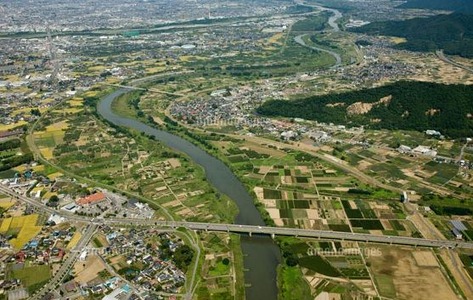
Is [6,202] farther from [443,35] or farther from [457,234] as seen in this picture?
[443,35]

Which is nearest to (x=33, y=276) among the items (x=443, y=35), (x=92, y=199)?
(x=92, y=199)

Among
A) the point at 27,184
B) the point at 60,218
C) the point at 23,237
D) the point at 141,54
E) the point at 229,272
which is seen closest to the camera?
the point at 229,272

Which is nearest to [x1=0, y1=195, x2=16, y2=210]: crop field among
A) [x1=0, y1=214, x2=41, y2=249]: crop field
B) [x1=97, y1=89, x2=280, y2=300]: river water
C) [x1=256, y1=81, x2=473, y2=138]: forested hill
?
[x1=0, y1=214, x2=41, y2=249]: crop field

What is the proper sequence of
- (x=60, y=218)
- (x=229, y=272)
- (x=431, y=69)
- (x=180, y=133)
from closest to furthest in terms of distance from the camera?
(x=229, y=272)
(x=60, y=218)
(x=180, y=133)
(x=431, y=69)

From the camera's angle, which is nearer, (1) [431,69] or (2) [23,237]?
(2) [23,237]

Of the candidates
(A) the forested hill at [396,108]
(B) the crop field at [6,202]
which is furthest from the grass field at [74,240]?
(A) the forested hill at [396,108]

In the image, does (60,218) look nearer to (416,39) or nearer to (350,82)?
(350,82)

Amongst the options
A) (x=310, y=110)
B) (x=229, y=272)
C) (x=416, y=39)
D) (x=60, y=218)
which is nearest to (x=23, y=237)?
(x=60, y=218)

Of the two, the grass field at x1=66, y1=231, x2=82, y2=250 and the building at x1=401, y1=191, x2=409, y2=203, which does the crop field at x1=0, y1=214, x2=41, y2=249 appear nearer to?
the grass field at x1=66, y1=231, x2=82, y2=250
